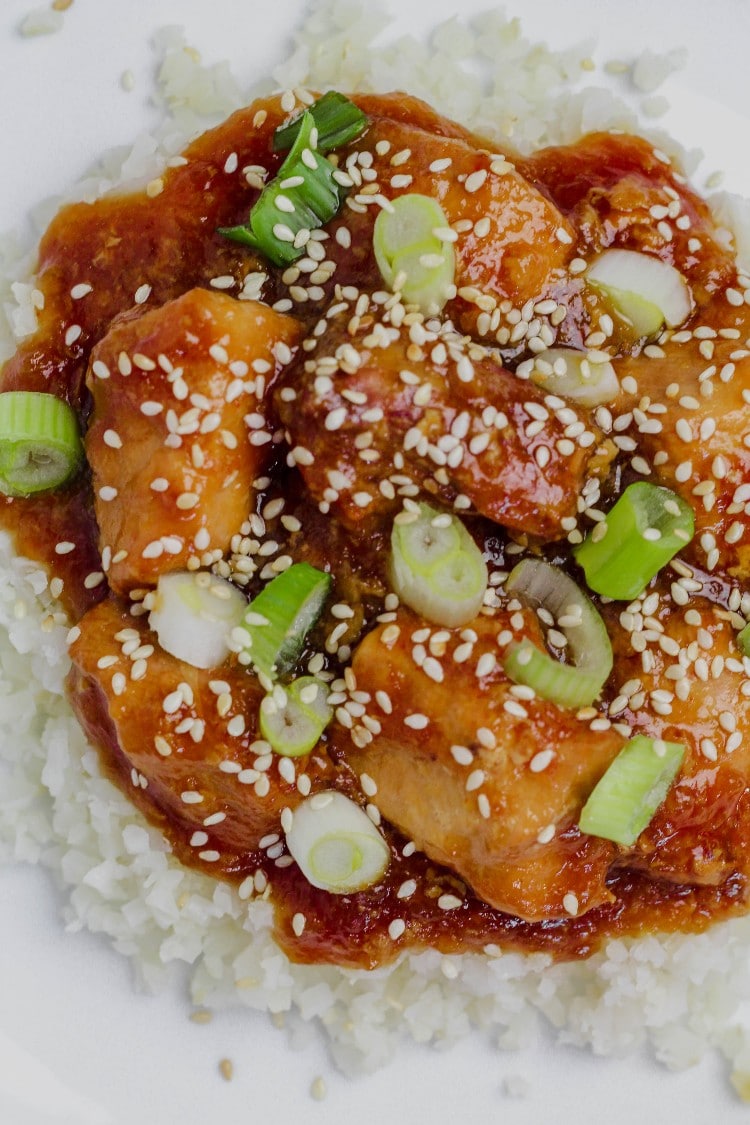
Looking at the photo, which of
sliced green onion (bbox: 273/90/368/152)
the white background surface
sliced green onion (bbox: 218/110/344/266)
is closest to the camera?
sliced green onion (bbox: 218/110/344/266)

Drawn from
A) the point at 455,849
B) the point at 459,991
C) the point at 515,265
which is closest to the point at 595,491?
the point at 515,265

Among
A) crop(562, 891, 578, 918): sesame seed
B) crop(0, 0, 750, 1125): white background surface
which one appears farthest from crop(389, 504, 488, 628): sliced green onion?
crop(0, 0, 750, 1125): white background surface

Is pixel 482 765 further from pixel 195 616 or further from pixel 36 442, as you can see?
pixel 36 442

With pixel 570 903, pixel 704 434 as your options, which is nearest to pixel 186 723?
pixel 570 903

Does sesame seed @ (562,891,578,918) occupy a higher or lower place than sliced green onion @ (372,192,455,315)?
lower

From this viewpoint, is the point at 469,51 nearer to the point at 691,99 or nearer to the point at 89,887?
the point at 691,99

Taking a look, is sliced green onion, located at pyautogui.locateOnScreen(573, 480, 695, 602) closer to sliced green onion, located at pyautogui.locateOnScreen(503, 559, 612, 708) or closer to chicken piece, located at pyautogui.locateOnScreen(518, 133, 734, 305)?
sliced green onion, located at pyautogui.locateOnScreen(503, 559, 612, 708)

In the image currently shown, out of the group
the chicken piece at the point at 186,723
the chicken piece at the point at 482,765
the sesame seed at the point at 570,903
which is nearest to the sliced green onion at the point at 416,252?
the chicken piece at the point at 482,765
